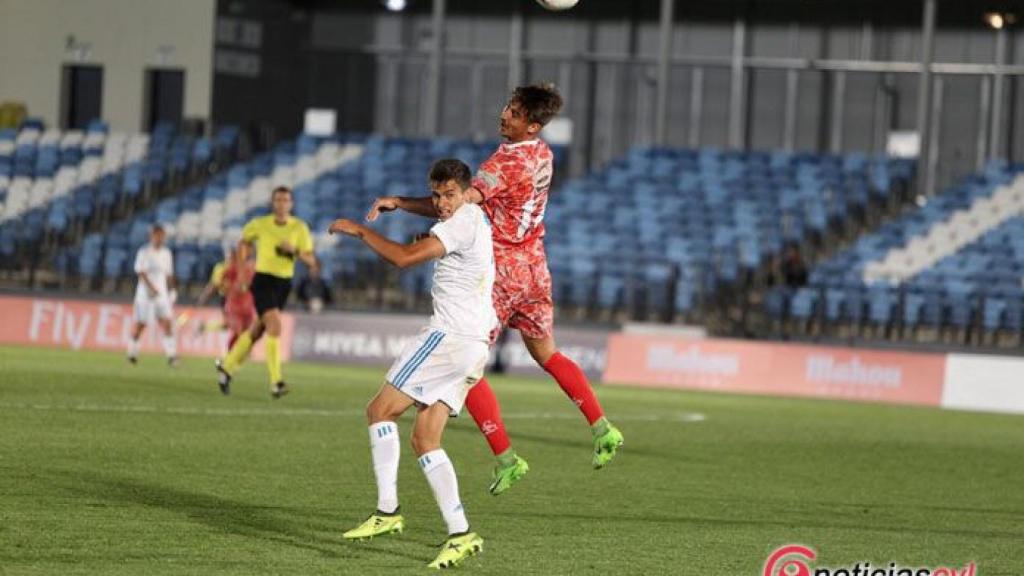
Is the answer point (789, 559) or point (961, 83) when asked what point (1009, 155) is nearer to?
point (961, 83)

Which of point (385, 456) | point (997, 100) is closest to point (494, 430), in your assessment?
point (385, 456)

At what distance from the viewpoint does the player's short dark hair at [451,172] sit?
1058 cm

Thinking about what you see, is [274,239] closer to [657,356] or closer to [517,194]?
[517,194]

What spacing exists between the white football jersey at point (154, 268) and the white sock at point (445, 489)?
2089 centimetres

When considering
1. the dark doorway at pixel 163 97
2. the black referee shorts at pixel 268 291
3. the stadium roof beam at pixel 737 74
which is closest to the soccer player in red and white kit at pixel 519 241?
the black referee shorts at pixel 268 291

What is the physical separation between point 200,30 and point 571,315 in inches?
641

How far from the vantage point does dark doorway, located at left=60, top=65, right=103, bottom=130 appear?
5016 centimetres

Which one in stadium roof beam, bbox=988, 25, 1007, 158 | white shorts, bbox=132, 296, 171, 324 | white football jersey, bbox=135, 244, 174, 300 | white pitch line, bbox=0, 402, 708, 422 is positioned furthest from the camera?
stadium roof beam, bbox=988, 25, 1007, 158

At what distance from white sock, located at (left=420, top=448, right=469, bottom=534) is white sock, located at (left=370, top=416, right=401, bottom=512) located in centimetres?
25

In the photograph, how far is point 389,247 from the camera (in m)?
10.1

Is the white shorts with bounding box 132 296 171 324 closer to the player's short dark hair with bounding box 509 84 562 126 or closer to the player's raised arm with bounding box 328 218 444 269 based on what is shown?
the player's short dark hair with bounding box 509 84 562 126

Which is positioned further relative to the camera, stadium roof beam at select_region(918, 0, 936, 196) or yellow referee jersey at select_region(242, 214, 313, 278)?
stadium roof beam at select_region(918, 0, 936, 196)

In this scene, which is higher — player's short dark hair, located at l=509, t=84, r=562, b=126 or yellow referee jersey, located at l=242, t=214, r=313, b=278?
player's short dark hair, located at l=509, t=84, r=562, b=126

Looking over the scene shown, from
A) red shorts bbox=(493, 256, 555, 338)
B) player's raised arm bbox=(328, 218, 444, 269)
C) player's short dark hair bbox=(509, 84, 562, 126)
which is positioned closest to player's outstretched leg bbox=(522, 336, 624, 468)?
red shorts bbox=(493, 256, 555, 338)
